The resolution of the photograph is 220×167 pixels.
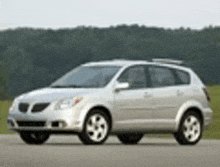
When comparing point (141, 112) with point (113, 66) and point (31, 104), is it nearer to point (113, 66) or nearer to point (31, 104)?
point (113, 66)

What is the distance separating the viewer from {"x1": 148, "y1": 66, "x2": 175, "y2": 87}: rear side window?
14859mm

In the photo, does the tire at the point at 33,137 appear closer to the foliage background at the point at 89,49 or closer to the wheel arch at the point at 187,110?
the wheel arch at the point at 187,110

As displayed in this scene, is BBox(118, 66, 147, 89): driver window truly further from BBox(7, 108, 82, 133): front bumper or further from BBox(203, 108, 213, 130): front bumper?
BBox(203, 108, 213, 130): front bumper

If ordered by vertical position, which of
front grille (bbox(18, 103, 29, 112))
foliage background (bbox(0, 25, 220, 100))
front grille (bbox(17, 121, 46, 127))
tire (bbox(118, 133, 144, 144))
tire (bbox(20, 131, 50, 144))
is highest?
front grille (bbox(18, 103, 29, 112))

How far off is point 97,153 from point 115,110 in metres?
2.74

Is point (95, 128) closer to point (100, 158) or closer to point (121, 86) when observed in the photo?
point (121, 86)

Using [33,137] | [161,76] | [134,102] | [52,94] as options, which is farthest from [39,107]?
[161,76]

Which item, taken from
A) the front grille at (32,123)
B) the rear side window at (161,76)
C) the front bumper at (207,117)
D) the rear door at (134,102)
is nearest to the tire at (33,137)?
the front grille at (32,123)

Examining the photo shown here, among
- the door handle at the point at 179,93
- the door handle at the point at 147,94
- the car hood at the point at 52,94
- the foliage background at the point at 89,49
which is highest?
the car hood at the point at 52,94

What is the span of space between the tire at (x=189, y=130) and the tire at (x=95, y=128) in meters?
2.03

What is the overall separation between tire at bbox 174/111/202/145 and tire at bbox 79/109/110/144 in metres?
2.03

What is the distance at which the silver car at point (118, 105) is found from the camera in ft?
44.0

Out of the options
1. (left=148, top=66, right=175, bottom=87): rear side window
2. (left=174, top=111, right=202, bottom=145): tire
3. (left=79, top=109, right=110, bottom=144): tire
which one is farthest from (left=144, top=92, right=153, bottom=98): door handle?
(left=79, top=109, right=110, bottom=144): tire

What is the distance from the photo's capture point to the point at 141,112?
14.5m
